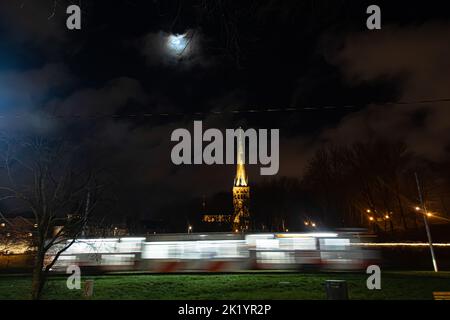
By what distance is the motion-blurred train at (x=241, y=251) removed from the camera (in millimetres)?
20359

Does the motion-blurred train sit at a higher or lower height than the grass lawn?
higher

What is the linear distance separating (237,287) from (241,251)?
5132mm

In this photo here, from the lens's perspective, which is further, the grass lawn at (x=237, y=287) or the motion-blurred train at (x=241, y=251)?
the motion-blurred train at (x=241, y=251)

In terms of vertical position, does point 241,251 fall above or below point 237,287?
above

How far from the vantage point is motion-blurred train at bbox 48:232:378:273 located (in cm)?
2036

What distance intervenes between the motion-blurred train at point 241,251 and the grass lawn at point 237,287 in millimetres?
1007

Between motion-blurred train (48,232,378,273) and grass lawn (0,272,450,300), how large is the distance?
1007 mm

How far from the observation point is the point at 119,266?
22141 mm

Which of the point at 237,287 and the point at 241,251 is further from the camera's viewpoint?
the point at 241,251

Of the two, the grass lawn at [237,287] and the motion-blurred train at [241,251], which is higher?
the motion-blurred train at [241,251]

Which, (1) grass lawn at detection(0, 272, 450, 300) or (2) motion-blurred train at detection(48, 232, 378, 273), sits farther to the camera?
(2) motion-blurred train at detection(48, 232, 378, 273)

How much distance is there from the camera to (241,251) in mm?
21062

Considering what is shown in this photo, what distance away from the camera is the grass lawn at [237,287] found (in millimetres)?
14195
